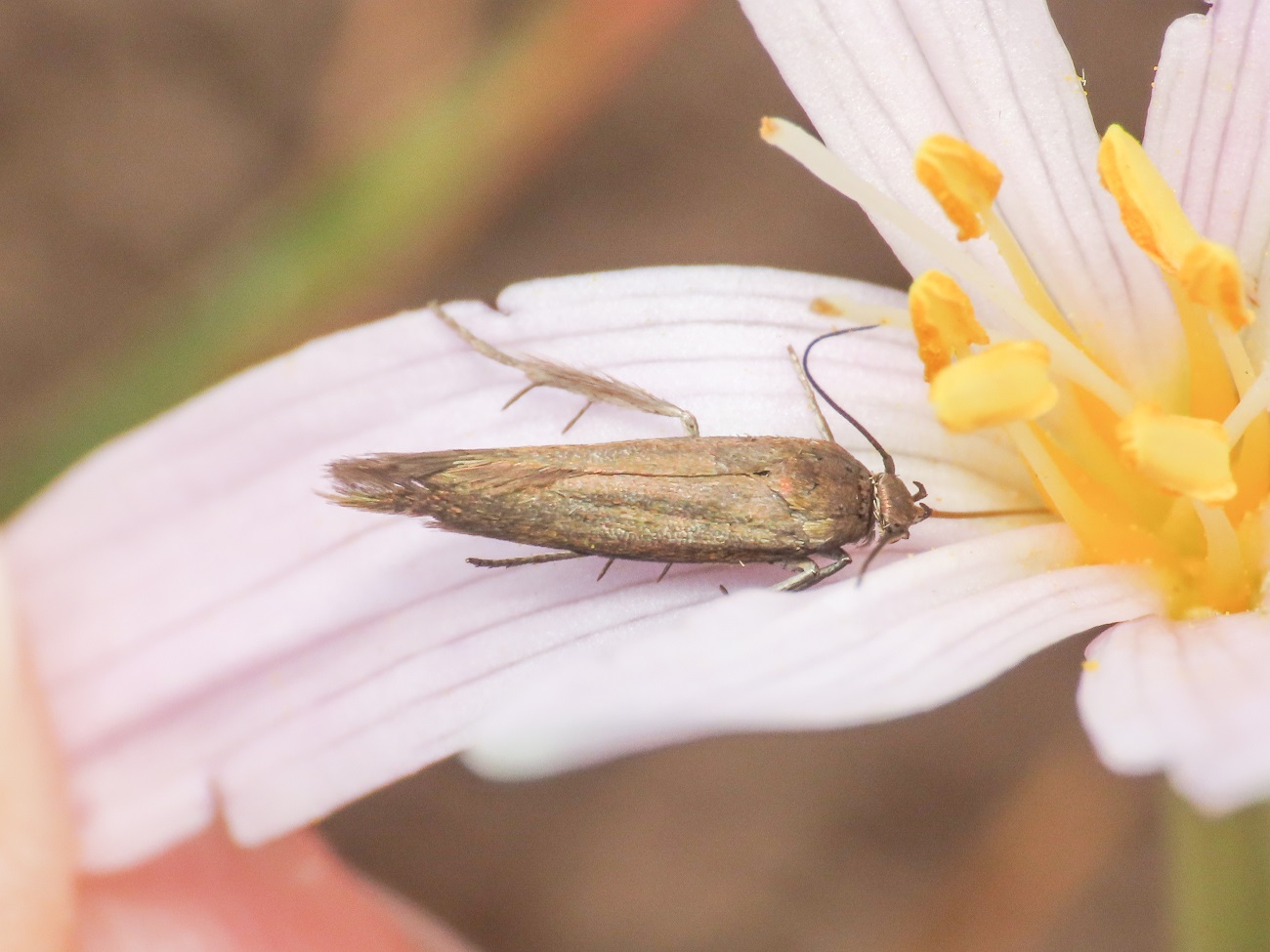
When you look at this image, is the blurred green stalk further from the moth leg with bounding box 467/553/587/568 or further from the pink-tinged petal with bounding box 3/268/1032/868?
the moth leg with bounding box 467/553/587/568

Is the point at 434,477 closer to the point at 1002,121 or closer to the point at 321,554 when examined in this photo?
the point at 321,554

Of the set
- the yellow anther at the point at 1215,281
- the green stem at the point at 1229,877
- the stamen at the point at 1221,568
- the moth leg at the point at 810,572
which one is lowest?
the green stem at the point at 1229,877

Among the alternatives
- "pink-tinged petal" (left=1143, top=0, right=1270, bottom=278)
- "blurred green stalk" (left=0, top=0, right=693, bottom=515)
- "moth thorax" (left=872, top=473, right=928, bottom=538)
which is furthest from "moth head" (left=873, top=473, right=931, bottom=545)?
"blurred green stalk" (left=0, top=0, right=693, bottom=515)

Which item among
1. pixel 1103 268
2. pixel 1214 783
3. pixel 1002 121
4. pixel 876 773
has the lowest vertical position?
pixel 876 773

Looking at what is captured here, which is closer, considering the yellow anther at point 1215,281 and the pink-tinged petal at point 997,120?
the yellow anther at point 1215,281

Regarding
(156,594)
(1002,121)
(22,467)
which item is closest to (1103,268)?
(1002,121)

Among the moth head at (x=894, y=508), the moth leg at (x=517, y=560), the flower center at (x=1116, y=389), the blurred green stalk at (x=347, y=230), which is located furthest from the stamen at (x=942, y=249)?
the blurred green stalk at (x=347, y=230)

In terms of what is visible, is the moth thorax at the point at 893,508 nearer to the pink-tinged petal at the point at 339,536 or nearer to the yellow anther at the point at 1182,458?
the pink-tinged petal at the point at 339,536
